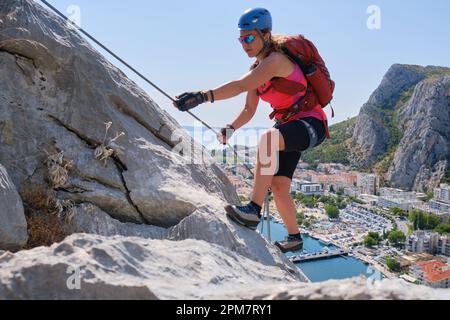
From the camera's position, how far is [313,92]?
14.5 ft

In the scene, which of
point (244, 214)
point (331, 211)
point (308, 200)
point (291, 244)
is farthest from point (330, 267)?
point (244, 214)

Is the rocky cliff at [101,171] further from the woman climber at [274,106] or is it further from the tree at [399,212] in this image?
the tree at [399,212]

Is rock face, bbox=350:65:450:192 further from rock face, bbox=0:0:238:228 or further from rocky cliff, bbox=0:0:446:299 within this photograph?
rock face, bbox=0:0:238:228

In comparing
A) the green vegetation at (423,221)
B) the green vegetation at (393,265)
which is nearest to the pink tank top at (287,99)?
the green vegetation at (393,265)

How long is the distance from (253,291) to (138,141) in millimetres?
3341

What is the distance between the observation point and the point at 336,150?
118m

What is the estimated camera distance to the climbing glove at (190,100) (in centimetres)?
401

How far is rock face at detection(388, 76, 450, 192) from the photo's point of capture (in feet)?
287

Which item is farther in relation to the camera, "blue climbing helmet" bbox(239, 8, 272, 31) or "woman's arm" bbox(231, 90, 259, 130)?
"woman's arm" bbox(231, 90, 259, 130)

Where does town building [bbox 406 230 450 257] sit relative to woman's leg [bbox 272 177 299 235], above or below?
below

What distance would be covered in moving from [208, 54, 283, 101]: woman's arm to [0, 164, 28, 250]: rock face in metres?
2.02

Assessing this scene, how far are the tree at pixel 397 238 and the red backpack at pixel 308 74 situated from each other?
62.4 m

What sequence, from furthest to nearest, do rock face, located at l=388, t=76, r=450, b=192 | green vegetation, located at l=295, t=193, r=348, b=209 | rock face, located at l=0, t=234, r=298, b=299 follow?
green vegetation, located at l=295, t=193, r=348, b=209 < rock face, located at l=388, t=76, r=450, b=192 < rock face, located at l=0, t=234, r=298, b=299

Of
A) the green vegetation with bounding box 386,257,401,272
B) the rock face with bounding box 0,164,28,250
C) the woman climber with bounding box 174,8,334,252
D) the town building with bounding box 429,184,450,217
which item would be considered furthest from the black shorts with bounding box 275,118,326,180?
the town building with bounding box 429,184,450,217
